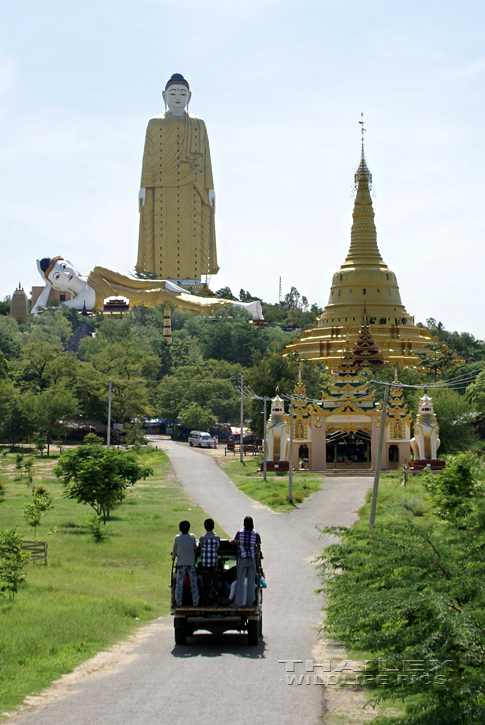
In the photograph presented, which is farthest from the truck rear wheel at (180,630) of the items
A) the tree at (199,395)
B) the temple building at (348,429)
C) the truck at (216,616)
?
the tree at (199,395)

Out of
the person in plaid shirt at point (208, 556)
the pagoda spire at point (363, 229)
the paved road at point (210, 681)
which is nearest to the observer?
the paved road at point (210, 681)

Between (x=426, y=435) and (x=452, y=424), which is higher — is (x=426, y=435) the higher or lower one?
the lower one

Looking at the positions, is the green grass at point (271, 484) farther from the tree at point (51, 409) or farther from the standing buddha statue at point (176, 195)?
the standing buddha statue at point (176, 195)

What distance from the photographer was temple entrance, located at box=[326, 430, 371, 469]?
44.5 metres

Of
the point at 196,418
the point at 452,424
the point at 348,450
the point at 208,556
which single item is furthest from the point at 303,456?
the point at 208,556

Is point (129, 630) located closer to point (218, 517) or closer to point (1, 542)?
point (1, 542)

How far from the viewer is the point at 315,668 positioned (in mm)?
11000

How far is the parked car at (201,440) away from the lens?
60.1 metres

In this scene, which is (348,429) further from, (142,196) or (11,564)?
(142,196)

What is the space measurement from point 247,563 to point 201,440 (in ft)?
157

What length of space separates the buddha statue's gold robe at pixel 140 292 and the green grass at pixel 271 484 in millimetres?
51077

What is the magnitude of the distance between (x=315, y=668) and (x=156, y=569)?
8.44m

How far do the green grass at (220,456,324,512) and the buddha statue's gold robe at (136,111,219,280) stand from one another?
6072 cm

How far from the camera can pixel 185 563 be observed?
487 inches
